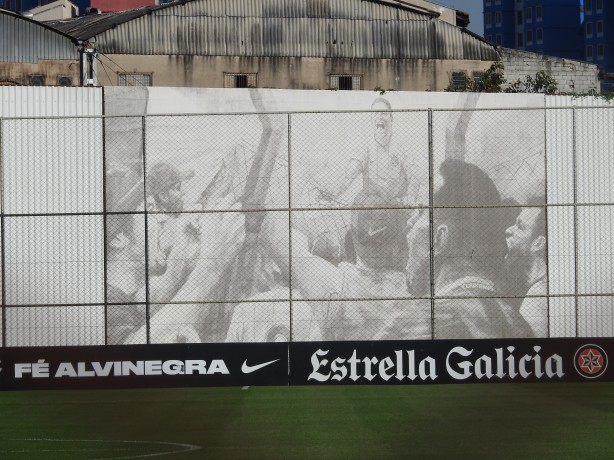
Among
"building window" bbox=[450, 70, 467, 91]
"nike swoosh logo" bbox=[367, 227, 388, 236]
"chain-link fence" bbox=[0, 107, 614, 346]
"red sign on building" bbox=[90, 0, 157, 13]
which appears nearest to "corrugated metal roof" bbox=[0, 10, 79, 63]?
"chain-link fence" bbox=[0, 107, 614, 346]

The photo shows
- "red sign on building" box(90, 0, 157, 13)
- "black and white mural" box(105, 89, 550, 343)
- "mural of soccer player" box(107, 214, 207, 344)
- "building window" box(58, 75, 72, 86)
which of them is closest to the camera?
"mural of soccer player" box(107, 214, 207, 344)

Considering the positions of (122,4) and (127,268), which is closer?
(127,268)

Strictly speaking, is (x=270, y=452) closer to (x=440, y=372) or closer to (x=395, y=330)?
(x=440, y=372)

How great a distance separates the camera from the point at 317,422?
1530 cm

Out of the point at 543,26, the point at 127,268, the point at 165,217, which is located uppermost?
the point at 543,26

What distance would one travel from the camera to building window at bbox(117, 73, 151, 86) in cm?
3434

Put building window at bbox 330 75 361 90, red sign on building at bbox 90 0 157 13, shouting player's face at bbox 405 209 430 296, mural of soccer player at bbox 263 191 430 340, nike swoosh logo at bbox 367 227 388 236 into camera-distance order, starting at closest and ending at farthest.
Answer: mural of soccer player at bbox 263 191 430 340 < shouting player's face at bbox 405 209 430 296 < nike swoosh logo at bbox 367 227 388 236 < building window at bbox 330 75 361 90 < red sign on building at bbox 90 0 157 13

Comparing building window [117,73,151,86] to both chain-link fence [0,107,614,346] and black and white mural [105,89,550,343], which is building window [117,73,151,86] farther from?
chain-link fence [0,107,614,346]

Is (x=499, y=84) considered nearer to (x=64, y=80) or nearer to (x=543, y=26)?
(x=64, y=80)

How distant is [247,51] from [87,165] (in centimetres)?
1305

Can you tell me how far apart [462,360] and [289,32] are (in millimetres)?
19564

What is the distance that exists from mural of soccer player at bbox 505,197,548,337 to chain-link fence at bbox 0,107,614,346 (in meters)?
0.03

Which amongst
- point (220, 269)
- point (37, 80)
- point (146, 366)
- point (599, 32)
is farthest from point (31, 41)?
point (599, 32)

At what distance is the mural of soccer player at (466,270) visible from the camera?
2406 cm
